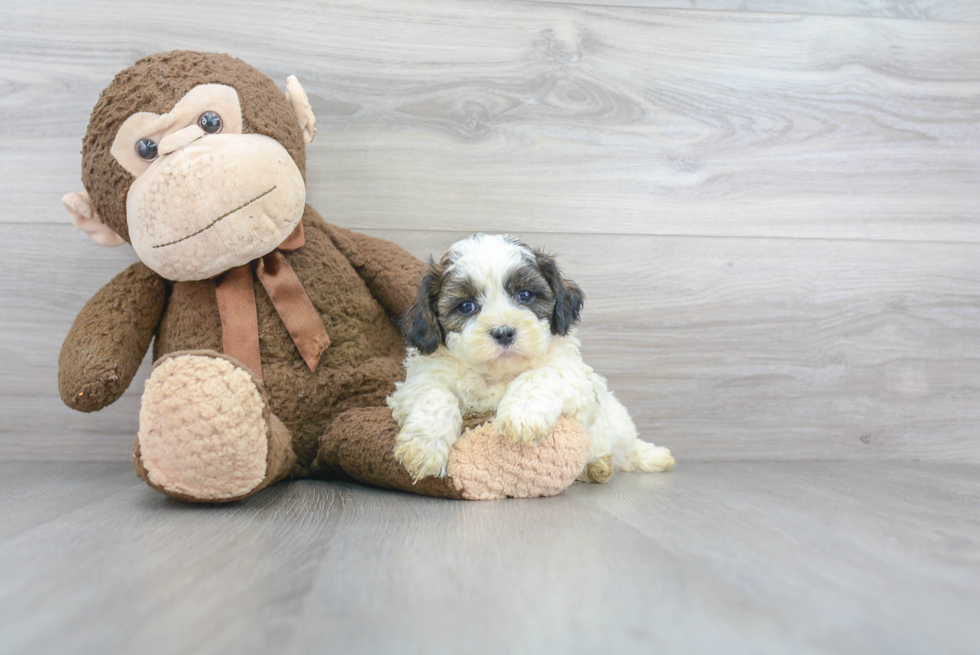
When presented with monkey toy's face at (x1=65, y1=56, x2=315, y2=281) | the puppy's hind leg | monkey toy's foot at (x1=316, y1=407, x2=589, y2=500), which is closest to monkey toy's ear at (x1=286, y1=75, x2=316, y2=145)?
monkey toy's face at (x1=65, y1=56, x2=315, y2=281)

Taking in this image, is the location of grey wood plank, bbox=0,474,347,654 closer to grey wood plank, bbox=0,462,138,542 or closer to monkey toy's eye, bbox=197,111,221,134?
grey wood plank, bbox=0,462,138,542

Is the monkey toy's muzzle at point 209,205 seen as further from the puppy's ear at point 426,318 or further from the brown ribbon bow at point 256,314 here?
the puppy's ear at point 426,318

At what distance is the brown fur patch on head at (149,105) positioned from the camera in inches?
49.4

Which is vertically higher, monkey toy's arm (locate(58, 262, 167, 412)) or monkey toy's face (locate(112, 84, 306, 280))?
monkey toy's face (locate(112, 84, 306, 280))

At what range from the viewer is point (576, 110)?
1.78m

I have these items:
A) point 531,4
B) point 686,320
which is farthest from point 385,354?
point 531,4

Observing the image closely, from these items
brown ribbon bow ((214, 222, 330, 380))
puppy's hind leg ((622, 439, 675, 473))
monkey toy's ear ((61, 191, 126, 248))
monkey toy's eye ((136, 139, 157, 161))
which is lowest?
puppy's hind leg ((622, 439, 675, 473))

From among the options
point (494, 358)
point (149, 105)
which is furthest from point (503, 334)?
point (149, 105)

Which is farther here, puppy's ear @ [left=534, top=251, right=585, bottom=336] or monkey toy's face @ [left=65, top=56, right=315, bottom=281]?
puppy's ear @ [left=534, top=251, right=585, bottom=336]

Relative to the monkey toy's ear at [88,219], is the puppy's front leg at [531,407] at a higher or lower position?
lower

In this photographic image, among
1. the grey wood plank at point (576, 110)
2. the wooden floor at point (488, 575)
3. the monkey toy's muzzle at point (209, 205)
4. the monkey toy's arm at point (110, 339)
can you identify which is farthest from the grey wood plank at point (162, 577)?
the grey wood plank at point (576, 110)

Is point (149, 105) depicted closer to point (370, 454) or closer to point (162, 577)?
point (370, 454)

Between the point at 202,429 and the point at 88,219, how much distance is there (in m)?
0.65

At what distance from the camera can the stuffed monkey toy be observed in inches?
41.4
